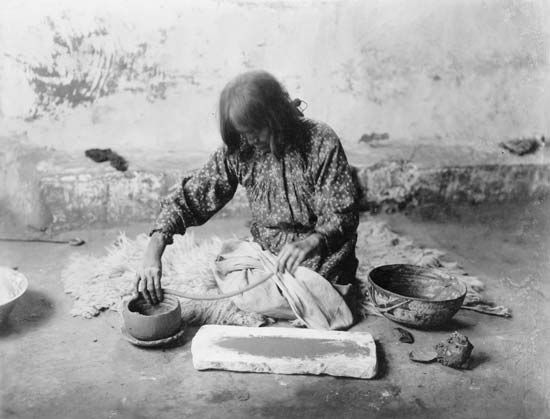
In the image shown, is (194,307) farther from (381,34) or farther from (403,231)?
(381,34)

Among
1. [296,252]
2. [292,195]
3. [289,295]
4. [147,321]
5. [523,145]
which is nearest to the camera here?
[147,321]

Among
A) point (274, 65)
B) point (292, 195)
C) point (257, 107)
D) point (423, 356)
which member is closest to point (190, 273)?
point (292, 195)

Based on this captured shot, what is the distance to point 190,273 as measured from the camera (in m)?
3.17

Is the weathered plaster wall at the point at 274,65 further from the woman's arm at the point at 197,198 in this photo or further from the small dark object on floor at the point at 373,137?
the woman's arm at the point at 197,198

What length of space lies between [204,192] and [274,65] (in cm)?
183

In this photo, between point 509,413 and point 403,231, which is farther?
point 403,231

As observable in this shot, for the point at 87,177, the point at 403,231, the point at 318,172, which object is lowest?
the point at 403,231

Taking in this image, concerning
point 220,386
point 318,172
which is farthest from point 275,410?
point 318,172

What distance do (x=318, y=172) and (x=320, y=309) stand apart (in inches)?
25.6

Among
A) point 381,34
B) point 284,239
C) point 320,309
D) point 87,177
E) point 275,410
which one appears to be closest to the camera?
point 275,410

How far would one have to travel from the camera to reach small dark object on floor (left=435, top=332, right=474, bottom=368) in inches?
95.0

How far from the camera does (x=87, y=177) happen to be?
4.12 m

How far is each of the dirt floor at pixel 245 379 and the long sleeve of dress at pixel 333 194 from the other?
50 centimetres

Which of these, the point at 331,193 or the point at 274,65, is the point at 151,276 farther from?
the point at 274,65
